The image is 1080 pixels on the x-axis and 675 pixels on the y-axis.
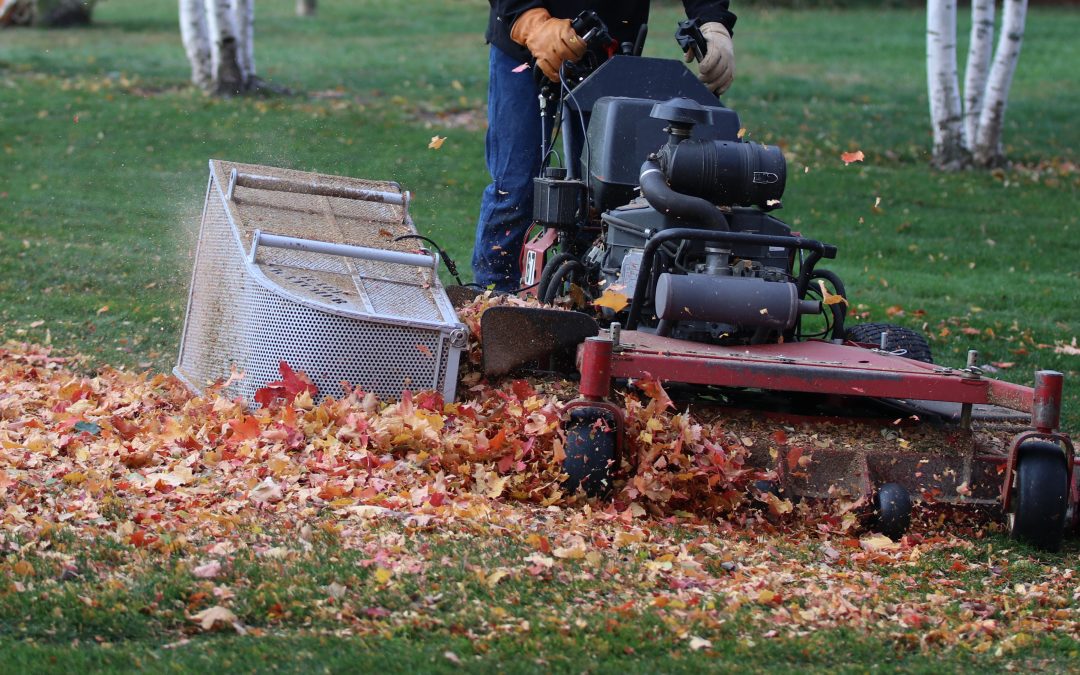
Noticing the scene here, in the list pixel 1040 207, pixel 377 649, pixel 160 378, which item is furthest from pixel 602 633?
pixel 1040 207

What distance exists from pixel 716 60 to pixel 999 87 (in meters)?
11.2

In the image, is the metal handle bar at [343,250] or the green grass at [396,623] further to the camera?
the metal handle bar at [343,250]

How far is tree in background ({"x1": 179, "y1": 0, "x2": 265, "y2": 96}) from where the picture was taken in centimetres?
1788

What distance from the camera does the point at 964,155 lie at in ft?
56.4

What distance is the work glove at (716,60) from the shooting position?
6.57 meters

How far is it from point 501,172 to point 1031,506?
327 centimetres

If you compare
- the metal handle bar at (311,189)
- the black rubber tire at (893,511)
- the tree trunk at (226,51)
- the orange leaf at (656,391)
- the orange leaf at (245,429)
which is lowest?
the black rubber tire at (893,511)

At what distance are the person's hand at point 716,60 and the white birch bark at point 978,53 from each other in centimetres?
1039

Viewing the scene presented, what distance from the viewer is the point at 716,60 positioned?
6.57 metres

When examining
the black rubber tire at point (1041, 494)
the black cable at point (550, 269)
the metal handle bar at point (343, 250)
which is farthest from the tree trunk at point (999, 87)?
the black rubber tire at point (1041, 494)

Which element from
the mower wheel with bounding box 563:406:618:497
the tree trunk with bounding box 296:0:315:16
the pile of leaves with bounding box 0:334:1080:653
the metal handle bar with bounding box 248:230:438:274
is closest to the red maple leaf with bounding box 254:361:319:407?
the pile of leaves with bounding box 0:334:1080:653

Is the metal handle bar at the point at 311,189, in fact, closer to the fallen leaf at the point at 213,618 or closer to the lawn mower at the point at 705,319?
the lawn mower at the point at 705,319

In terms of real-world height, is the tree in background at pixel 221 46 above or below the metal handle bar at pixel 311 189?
above

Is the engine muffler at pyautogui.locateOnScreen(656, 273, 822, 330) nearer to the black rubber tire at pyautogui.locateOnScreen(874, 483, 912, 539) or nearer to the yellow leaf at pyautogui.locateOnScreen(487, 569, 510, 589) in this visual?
the black rubber tire at pyautogui.locateOnScreen(874, 483, 912, 539)
